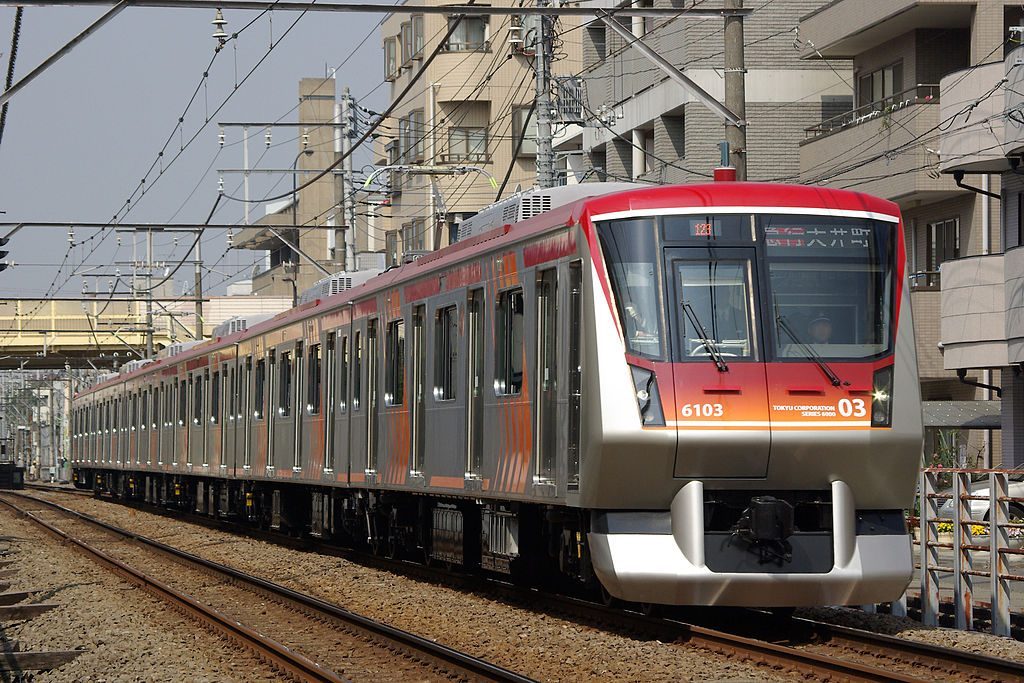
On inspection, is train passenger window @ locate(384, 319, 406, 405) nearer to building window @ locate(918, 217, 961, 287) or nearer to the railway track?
the railway track

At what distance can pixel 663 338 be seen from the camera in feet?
37.7

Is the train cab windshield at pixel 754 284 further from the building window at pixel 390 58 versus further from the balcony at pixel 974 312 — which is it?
the building window at pixel 390 58

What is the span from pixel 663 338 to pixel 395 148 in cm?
4367

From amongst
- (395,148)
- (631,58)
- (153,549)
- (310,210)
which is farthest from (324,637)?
(310,210)

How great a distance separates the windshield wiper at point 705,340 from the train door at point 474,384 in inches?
133

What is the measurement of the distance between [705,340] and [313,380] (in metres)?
11.3

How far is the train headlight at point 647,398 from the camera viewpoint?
37.3 ft

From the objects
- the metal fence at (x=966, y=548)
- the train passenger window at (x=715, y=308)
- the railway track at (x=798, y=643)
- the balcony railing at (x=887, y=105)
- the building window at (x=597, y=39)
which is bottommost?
the railway track at (x=798, y=643)

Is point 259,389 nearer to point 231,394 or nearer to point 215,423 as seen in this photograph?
point 231,394

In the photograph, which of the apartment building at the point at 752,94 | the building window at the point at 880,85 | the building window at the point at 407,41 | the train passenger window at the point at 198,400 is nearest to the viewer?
the building window at the point at 880,85

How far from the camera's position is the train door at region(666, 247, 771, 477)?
1132 cm

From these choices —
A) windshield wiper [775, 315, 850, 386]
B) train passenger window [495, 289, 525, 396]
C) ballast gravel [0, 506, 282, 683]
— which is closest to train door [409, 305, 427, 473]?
train passenger window [495, 289, 525, 396]

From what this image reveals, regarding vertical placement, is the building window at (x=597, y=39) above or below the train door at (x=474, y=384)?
above

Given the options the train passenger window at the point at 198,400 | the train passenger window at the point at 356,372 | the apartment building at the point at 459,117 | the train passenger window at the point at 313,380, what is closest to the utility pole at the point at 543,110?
the train passenger window at the point at 313,380
